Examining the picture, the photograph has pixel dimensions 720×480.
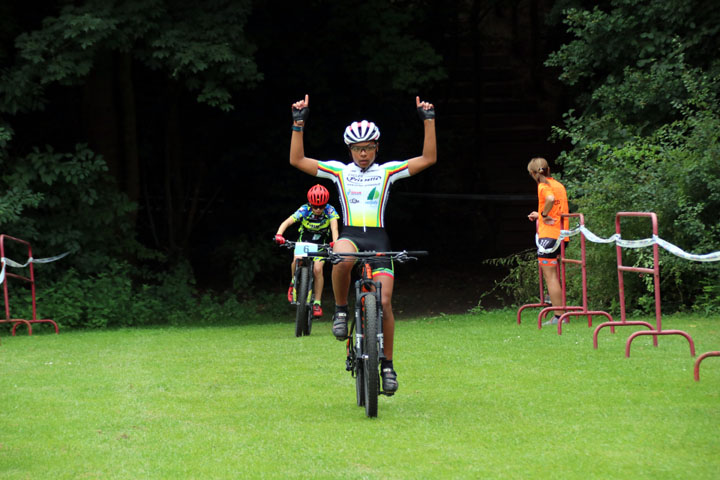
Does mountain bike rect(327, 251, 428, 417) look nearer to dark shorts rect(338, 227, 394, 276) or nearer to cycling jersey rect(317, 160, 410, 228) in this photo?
dark shorts rect(338, 227, 394, 276)

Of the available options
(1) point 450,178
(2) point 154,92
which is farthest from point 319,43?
(1) point 450,178

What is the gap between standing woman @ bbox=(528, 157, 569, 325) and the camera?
13.7 m

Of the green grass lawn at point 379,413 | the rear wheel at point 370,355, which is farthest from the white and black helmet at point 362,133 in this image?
the green grass lawn at point 379,413

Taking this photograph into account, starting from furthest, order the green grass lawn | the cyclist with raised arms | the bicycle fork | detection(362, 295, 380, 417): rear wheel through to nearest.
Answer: the cyclist with raised arms
the bicycle fork
detection(362, 295, 380, 417): rear wheel
the green grass lawn

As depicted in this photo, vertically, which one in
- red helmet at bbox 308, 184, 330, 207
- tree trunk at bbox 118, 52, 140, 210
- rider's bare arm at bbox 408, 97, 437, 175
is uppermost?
tree trunk at bbox 118, 52, 140, 210

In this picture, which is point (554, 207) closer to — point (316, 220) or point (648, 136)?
point (316, 220)

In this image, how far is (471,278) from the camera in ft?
84.4

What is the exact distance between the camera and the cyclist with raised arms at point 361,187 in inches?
321

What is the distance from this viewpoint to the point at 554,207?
1384cm

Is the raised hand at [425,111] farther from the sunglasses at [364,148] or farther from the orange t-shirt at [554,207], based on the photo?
the orange t-shirt at [554,207]

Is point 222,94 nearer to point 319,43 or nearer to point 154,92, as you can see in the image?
point 319,43

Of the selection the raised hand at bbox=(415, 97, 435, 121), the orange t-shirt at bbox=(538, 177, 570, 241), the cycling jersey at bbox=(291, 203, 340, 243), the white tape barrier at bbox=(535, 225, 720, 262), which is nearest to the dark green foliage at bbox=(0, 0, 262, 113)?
the cycling jersey at bbox=(291, 203, 340, 243)

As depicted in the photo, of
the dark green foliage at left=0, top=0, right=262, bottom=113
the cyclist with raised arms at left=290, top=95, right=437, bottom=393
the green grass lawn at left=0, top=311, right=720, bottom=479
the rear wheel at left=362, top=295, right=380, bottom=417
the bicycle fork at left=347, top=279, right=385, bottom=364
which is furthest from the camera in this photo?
the dark green foliage at left=0, top=0, right=262, bottom=113

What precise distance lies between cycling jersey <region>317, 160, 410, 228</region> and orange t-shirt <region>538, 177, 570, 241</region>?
5.53 metres
